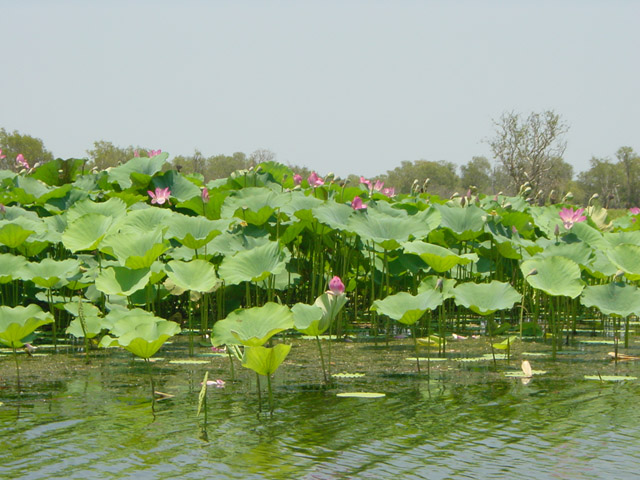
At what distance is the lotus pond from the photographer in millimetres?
2559

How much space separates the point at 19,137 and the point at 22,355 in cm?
3724

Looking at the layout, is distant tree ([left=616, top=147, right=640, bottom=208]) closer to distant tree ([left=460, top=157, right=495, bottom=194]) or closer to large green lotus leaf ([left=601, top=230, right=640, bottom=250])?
distant tree ([left=460, top=157, right=495, bottom=194])

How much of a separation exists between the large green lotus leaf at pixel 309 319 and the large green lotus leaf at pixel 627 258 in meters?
2.10

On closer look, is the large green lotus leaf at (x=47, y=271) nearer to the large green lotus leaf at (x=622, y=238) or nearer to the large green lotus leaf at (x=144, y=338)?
the large green lotus leaf at (x=144, y=338)

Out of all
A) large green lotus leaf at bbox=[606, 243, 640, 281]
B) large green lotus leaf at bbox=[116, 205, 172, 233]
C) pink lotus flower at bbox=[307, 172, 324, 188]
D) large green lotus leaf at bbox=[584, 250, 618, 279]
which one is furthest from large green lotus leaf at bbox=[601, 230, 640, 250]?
large green lotus leaf at bbox=[116, 205, 172, 233]

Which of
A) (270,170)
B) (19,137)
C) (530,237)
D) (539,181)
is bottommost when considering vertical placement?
(530,237)

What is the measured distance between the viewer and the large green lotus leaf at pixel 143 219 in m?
4.99

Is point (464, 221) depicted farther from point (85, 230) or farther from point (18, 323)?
point (18, 323)

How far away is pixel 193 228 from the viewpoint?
4.88 meters

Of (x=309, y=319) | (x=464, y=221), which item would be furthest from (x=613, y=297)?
(x=309, y=319)

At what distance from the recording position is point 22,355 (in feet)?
14.5

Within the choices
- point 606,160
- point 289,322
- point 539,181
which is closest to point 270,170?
point 289,322

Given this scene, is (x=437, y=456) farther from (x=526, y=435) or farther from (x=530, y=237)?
(x=530, y=237)

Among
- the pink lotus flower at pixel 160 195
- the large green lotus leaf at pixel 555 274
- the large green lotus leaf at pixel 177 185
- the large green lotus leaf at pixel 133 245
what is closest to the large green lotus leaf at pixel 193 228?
the large green lotus leaf at pixel 133 245
